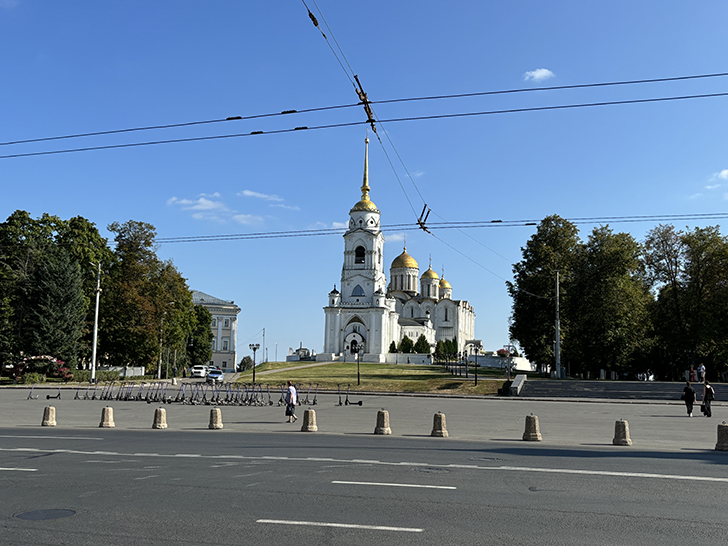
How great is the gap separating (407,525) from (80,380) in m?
48.9

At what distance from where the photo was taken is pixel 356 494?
29.1ft

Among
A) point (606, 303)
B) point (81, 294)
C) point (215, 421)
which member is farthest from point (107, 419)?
point (606, 303)

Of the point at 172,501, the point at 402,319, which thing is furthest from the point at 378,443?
the point at 402,319

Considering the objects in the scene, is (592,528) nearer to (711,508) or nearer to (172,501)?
(711,508)

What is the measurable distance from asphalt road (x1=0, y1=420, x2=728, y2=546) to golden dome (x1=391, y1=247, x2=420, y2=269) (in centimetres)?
11127

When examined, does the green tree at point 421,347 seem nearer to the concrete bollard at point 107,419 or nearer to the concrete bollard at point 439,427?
the concrete bollard at point 107,419

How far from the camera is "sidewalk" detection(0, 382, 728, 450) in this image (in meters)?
17.4

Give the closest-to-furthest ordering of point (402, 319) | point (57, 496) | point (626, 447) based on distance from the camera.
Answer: point (57, 496) → point (626, 447) → point (402, 319)

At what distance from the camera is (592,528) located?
713cm

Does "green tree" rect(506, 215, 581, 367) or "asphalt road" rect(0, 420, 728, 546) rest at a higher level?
"green tree" rect(506, 215, 581, 367)

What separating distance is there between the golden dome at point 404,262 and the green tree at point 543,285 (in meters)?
71.0

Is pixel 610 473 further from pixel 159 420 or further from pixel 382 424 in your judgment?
pixel 159 420

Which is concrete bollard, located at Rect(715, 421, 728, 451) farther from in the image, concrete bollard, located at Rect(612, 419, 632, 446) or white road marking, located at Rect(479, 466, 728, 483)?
white road marking, located at Rect(479, 466, 728, 483)

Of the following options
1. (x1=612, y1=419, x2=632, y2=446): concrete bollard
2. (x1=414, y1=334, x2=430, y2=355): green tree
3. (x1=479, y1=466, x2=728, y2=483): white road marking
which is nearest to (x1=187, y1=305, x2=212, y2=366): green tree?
(x1=414, y1=334, x2=430, y2=355): green tree
